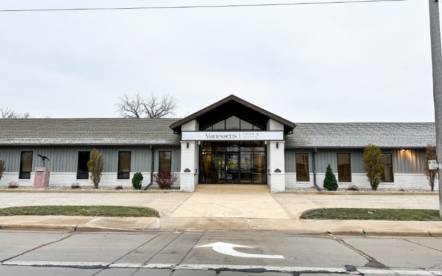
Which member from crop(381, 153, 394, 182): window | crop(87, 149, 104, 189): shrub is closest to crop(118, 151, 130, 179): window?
crop(87, 149, 104, 189): shrub

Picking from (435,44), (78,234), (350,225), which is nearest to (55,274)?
(78,234)

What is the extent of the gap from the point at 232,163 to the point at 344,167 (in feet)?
25.6

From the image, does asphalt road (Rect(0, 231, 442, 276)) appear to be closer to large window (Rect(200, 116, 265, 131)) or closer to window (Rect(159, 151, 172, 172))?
window (Rect(159, 151, 172, 172))

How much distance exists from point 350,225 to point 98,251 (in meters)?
7.28

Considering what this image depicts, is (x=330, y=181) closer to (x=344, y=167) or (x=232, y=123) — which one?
(x=344, y=167)

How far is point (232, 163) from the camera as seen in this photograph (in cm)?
1875

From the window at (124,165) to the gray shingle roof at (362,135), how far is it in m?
→ 11.3

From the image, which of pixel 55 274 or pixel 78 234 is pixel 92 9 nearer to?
pixel 78 234

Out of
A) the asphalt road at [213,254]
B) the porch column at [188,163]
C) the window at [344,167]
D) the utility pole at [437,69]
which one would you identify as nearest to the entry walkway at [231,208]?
the porch column at [188,163]

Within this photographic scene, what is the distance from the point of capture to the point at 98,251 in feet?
19.7

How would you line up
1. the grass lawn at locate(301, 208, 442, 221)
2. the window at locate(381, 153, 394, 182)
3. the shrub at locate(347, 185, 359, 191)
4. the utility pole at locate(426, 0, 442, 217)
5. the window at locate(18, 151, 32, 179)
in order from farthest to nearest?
the window at locate(18, 151, 32, 179), the window at locate(381, 153, 394, 182), the shrub at locate(347, 185, 359, 191), the utility pole at locate(426, 0, 442, 217), the grass lawn at locate(301, 208, 442, 221)

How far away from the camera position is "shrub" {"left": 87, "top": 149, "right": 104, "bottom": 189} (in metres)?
17.7

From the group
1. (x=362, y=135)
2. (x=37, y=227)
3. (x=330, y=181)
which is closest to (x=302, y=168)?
(x=330, y=181)

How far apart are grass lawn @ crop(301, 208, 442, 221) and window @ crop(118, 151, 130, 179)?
13.4 metres
